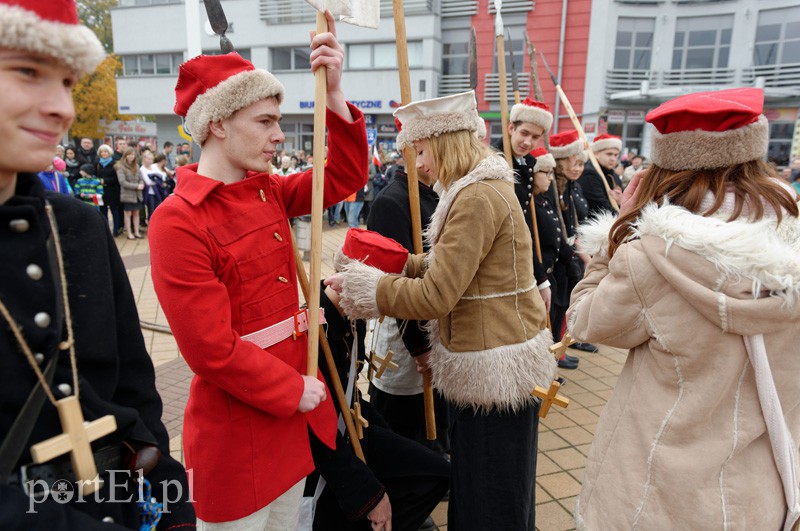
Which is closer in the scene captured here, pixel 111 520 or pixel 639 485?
pixel 111 520

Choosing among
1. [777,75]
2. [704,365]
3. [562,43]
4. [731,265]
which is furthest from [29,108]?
[777,75]

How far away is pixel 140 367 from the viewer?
127 cm

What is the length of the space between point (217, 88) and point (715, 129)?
1452 mm

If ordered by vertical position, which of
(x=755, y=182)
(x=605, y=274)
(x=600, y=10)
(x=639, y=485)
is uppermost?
(x=600, y=10)

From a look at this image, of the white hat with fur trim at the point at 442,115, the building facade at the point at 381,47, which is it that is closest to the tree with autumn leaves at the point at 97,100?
the building facade at the point at 381,47

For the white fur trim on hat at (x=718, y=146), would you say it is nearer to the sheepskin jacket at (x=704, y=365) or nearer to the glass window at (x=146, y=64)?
the sheepskin jacket at (x=704, y=365)

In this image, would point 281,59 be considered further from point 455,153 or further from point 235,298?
point 235,298

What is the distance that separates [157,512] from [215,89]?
119 cm

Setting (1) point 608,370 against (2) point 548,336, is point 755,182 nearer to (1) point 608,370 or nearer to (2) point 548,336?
(2) point 548,336

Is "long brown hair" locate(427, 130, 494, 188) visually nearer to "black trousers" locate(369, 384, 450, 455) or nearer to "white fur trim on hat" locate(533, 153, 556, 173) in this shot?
"black trousers" locate(369, 384, 450, 455)

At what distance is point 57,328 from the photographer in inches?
40.5

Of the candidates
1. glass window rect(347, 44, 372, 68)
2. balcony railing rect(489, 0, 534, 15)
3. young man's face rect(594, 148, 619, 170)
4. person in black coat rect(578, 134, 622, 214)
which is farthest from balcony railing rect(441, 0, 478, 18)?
young man's face rect(594, 148, 619, 170)

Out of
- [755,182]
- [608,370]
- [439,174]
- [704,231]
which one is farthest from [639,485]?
[608,370]

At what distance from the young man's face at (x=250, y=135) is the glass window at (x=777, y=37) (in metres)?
23.0
